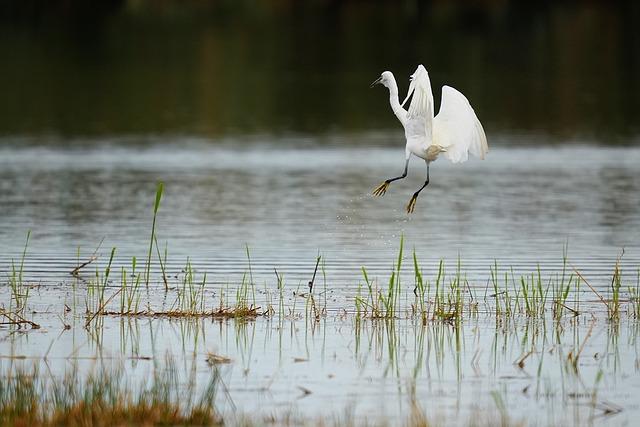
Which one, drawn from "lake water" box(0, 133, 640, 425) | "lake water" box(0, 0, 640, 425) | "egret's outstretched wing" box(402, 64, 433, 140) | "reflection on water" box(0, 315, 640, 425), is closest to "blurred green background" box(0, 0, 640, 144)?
"lake water" box(0, 0, 640, 425)

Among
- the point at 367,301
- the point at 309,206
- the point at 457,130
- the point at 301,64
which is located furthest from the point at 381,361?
the point at 301,64

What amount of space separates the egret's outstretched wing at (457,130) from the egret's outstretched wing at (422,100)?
0.35 m

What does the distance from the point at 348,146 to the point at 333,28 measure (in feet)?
134

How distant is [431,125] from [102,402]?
16.6 feet

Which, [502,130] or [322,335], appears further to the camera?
[502,130]

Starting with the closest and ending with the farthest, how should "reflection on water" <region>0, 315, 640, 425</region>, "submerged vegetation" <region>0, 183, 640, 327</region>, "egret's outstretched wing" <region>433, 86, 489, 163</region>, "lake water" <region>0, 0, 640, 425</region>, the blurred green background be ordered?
"reflection on water" <region>0, 315, 640, 425</region>
"lake water" <region>0, 0, 640, 425</region>
"submerged vegetation" <region>0, 183, 640, 327</region>
"egret's outstretched wing" <region>433, 86, 489, 163</region>
the blurred green background

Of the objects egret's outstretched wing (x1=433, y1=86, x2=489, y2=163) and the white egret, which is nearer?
the white egret

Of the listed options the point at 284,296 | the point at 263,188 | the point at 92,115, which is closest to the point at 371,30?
the point at 92,115

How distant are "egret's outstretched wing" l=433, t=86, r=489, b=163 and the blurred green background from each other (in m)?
18.4

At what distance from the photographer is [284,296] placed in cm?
1259

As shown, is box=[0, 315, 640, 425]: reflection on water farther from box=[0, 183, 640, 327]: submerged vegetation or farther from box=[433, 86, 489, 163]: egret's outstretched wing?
box=[433, 86, 489, 163]: egret's outstretched wing

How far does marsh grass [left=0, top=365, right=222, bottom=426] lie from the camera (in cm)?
796

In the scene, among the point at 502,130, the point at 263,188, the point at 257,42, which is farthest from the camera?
the point at 257,42

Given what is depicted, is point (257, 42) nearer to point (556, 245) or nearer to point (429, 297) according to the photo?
point (556, 245)
